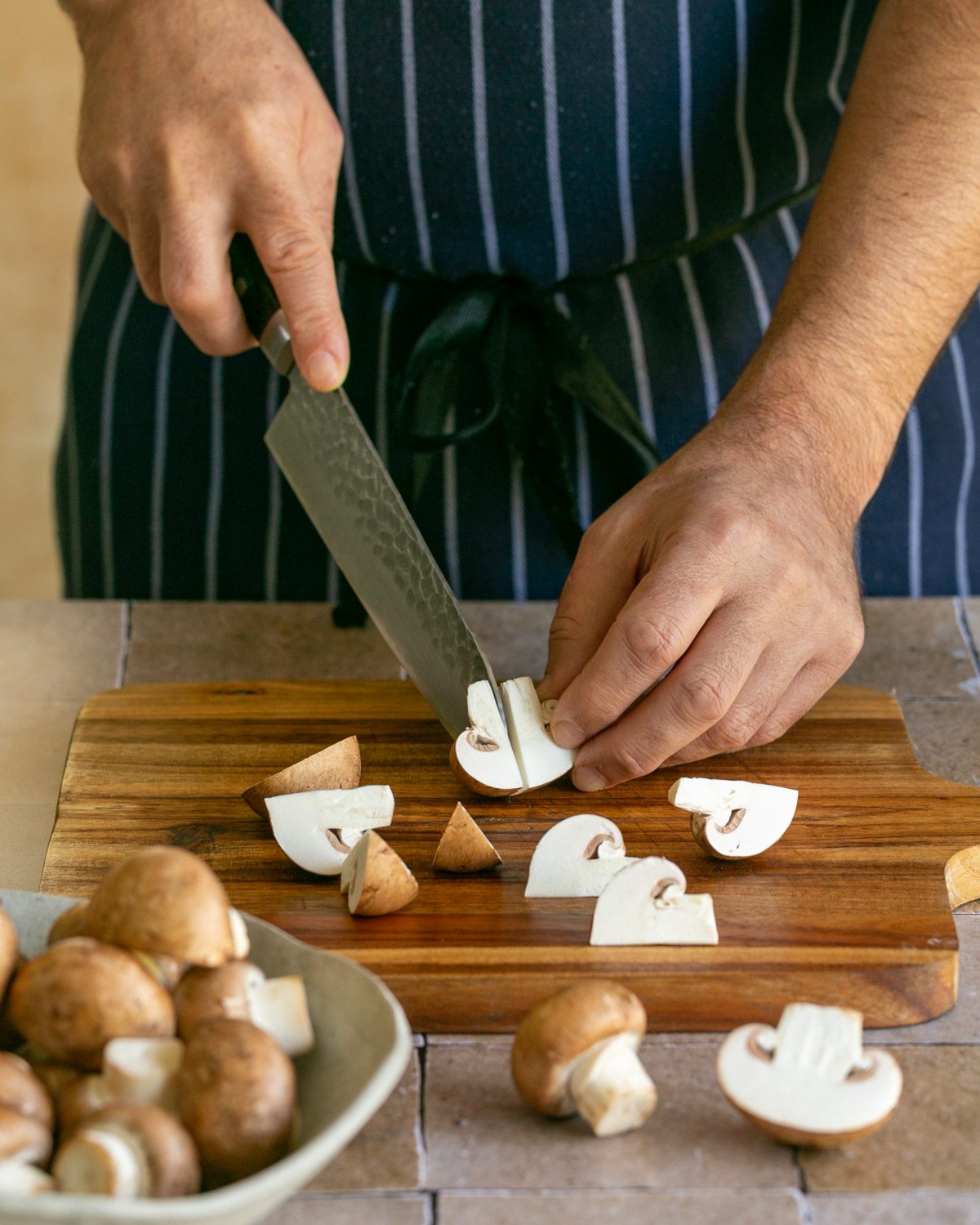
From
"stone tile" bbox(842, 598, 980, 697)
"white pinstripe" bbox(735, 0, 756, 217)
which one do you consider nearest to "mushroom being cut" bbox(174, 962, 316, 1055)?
"stone tile" bbox(842, 598, 980, 697)

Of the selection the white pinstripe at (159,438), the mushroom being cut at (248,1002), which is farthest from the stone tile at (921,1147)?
the white pinstripe at (159,438)

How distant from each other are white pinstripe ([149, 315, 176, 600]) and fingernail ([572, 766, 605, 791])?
0.89 metres

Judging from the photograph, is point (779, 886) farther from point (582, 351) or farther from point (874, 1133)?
point (582, 351)

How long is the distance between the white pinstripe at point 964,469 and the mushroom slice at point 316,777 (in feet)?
3.35

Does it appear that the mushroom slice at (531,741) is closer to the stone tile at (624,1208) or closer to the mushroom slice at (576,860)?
the mushroom slice at (576,860)

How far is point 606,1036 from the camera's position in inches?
32.8

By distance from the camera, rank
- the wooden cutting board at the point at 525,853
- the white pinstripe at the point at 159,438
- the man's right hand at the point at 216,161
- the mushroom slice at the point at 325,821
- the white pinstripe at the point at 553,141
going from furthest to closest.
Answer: the white pinstripe at the point at 159,438
the white pinstripe at the point at 553,141
the man's right hand at the point at 216,161
the mushroom slice at the point at 325,821
the wooden cutting board at the point at 525,853

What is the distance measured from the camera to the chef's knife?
129 centimetres

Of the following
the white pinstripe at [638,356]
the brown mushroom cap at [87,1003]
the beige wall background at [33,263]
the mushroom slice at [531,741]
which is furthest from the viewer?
the beige wall background at [33,263]

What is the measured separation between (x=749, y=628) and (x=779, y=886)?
0.80 ft

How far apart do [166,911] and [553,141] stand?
1130 millimetres

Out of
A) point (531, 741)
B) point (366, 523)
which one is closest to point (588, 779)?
point (531, 741)

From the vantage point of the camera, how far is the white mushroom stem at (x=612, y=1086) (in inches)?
32.8

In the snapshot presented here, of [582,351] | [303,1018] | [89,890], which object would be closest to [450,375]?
[582,351]
